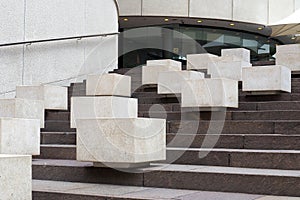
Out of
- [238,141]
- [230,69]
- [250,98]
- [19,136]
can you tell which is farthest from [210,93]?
[19,136]

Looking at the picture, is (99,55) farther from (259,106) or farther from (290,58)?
(259,106)

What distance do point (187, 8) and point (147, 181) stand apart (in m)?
16.8

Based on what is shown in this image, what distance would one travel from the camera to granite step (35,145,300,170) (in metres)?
5.89

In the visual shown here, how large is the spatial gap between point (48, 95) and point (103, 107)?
193 cm

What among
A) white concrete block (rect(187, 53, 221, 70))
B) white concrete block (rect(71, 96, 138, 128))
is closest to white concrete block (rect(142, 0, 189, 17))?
white concrete block (rect(187, 53, 221, 70))

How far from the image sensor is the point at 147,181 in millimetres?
5801

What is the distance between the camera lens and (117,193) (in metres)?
5.27

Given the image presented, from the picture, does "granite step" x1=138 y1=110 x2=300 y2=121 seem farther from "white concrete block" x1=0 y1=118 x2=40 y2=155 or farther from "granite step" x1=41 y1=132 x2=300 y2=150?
"white concrete block" x1=0 y1=118 x2=40 y2=155

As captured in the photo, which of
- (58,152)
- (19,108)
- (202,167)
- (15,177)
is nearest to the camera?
(15,177)

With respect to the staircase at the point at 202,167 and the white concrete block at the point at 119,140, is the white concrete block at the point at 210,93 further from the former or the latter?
the white concrete block at the point at 119,140

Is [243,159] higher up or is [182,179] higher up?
[243,159]

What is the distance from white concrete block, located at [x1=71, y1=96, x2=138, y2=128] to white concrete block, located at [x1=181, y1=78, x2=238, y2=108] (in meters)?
0.95

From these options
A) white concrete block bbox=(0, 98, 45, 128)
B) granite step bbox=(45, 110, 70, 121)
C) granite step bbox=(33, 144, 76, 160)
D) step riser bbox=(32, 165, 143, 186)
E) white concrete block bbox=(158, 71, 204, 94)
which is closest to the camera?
step riser bbox=(32, 165, 143, 186)

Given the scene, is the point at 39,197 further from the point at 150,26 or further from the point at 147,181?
the point at 150,26
